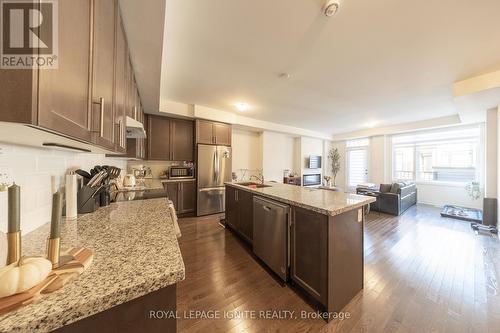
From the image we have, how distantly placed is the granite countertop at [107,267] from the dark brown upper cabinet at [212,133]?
10.2ft

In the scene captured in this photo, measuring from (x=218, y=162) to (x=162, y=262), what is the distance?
3726mm

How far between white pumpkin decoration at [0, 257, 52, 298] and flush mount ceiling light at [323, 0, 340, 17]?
2257 millimetres

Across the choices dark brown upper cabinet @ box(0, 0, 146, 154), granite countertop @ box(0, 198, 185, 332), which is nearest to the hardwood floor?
granite countertop @ box(0, 198, 185, 332)

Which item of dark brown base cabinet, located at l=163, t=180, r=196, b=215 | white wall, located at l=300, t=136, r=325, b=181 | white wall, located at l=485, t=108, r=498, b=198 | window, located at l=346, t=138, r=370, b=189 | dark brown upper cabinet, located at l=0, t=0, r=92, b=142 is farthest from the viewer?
window, located at l=346, t=138, r=370, b=189

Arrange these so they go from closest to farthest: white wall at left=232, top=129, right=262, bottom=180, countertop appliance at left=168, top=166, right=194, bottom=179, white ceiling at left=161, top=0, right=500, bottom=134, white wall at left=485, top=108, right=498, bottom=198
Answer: white ceiling at left=161, top=0, right=500, bottom=134 < white wall at left=485, top=108, right=498, bottom=198 < countertop appliance at left=168, top=166, right=194, bottom=179 < white wall at left=232, top=129, right=262, bottom=180

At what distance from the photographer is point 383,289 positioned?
1.78 m

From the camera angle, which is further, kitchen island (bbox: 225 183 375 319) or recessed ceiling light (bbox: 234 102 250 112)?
recessed ceiling light (bbox: 234 102 250 112)

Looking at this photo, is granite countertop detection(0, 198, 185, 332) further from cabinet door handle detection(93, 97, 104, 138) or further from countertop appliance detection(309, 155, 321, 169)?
countertop appliance detection(309, 155, 321, 169)

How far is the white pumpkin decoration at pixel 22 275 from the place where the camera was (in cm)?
46

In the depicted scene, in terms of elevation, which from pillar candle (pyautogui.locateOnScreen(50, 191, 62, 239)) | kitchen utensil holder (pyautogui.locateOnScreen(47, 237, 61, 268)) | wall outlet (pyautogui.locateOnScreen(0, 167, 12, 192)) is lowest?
kitchen utensil holder (pyautogui.locateOnScreen(47, 237, 61, 268))

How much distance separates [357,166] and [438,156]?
Result: 2.23 m

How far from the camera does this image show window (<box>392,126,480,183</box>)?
16.1 ft

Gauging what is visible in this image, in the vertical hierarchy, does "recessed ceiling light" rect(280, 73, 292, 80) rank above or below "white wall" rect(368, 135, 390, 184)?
above

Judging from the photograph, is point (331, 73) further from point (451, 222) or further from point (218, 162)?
point (451, 222)
